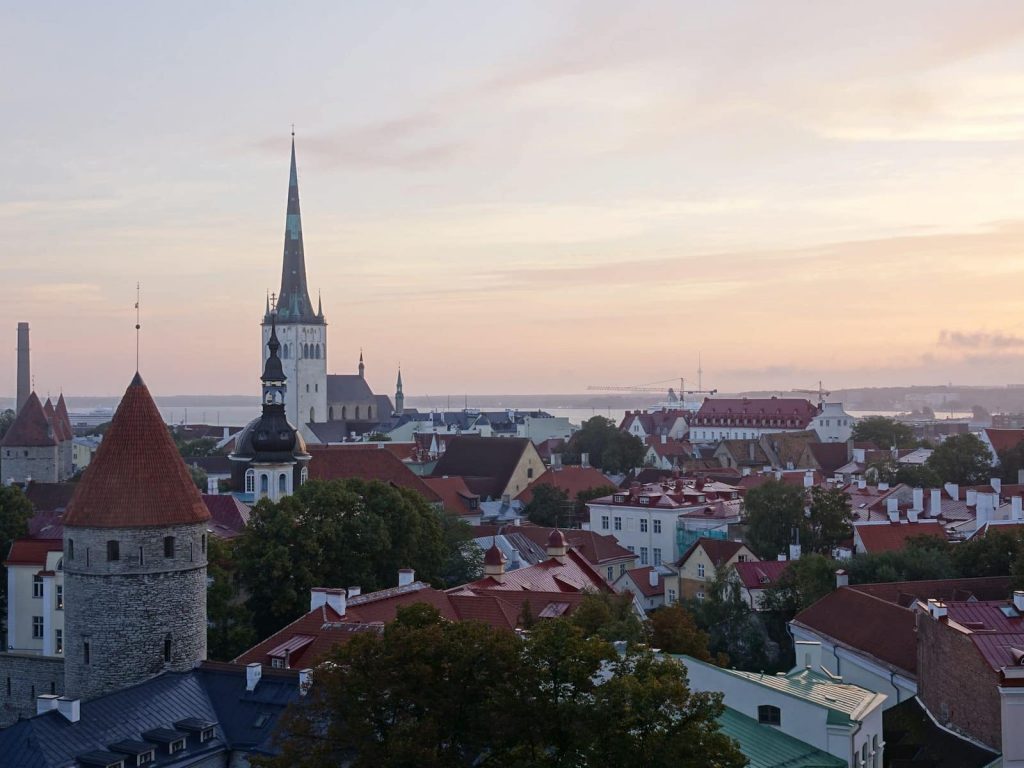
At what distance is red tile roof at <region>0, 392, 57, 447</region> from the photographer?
90562 mm

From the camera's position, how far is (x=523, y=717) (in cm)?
2066

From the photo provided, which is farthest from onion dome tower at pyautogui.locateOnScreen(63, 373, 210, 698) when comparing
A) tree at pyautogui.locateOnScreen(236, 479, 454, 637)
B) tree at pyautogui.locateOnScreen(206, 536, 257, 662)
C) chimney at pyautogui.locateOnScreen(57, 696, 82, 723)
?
tree at pyautogui.locateOnScreen(236, 479, 454, 637)

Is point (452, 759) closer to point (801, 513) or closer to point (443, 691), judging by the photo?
point (443, 691)

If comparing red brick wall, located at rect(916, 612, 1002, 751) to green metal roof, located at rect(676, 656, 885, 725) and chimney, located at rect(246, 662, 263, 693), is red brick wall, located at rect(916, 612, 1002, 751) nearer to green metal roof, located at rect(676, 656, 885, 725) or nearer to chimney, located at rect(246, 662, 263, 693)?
green metal roof, located at rect(676, 656, 885, 725)

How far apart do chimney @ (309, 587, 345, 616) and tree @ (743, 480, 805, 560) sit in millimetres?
27502

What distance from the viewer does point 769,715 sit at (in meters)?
26.4

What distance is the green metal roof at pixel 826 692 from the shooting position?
2630cm

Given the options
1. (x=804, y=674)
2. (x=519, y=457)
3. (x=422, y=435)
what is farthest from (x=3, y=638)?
(x=422, y=435)

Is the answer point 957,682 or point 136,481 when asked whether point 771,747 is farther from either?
point 136,481

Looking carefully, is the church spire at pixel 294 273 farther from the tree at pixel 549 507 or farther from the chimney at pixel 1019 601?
the chimney at pixel 1019 601

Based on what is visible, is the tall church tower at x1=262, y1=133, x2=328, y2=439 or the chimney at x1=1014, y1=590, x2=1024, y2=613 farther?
the tall church tower at x1=262, y1=133, x2=328, y2=439

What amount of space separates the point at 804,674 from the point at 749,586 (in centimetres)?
1943

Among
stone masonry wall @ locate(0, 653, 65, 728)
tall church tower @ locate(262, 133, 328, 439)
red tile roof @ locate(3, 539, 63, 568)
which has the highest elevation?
tall church tower @ locate(262, 133, 328, 439)

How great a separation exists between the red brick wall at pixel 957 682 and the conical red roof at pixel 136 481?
1787 centimetres
